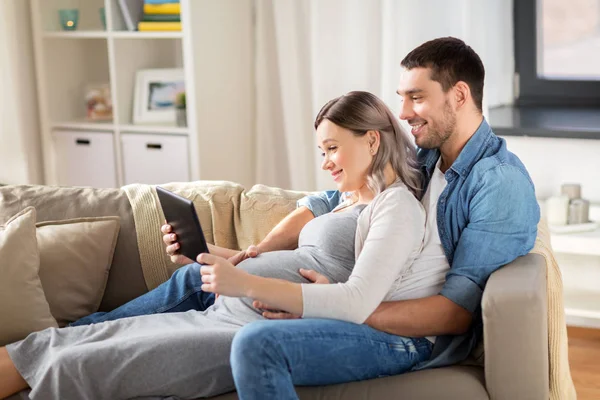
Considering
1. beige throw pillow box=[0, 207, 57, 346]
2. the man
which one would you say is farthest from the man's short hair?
beige throw pillow box=[0, 207, 57, 346]

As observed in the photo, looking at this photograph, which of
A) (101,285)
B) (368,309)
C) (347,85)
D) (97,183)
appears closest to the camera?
(368,309)

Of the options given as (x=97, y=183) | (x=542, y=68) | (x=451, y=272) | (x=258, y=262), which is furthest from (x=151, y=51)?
(x=451, y=272)

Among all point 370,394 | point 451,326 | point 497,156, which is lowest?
point 370,394

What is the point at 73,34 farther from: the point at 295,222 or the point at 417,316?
the point at 417,316

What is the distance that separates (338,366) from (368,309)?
0.46 ft

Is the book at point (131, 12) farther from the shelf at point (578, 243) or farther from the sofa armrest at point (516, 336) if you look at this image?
the sofa armrest at point (516, 336)

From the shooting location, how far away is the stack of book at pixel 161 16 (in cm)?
364

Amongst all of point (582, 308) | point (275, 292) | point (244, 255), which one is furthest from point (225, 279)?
point (582, 308)

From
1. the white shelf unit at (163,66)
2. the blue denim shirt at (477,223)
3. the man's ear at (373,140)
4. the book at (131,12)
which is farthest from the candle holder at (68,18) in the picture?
the blue denim shirt at (477,223)

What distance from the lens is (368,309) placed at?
1928 mm

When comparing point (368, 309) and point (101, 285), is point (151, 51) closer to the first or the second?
point (101, 285)

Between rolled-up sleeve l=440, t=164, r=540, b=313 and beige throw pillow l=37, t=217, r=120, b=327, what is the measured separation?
3.16 feet

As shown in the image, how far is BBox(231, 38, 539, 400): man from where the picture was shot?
73.2 inches

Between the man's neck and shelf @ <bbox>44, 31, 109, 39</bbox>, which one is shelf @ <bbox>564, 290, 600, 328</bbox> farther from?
shelf @ <bbox>44, 31, 109, 39</bbox>
